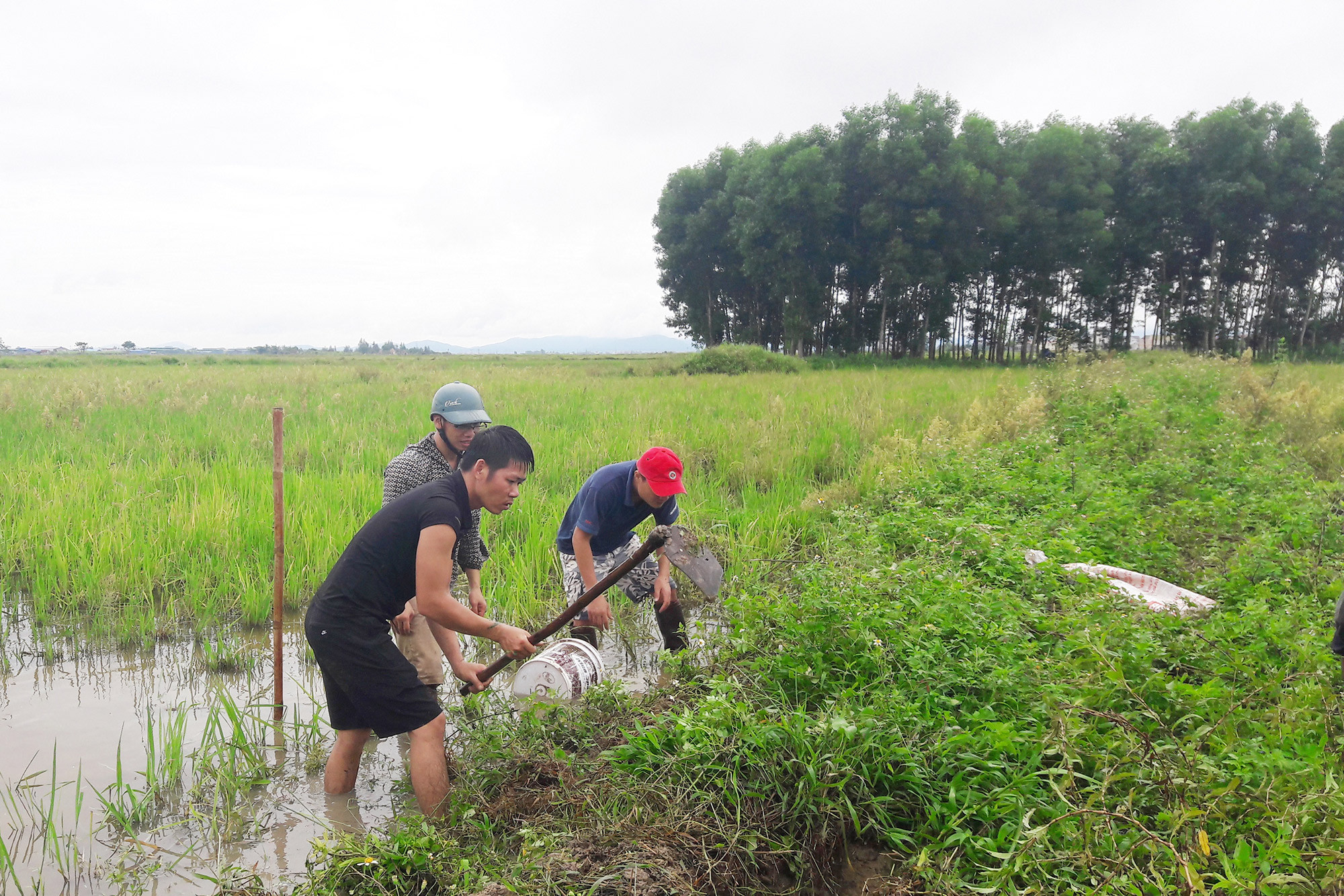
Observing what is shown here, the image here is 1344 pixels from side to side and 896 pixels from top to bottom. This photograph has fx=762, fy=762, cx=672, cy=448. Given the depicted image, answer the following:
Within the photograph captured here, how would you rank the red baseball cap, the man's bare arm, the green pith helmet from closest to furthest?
the man's bare arm
the red baseball cap
the green pith helmet

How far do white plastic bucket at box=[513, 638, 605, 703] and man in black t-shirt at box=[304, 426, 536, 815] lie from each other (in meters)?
0.39

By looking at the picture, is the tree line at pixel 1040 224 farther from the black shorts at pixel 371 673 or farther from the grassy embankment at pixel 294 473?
the black shorts at pixel 371 673

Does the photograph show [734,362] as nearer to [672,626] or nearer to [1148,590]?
[1148,590]

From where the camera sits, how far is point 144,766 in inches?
127

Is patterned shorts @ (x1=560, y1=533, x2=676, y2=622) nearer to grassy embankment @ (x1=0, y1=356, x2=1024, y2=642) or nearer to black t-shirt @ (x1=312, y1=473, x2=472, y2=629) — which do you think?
grassy embankment @ (x1=0, y1=356, x2=1024, y2=642)

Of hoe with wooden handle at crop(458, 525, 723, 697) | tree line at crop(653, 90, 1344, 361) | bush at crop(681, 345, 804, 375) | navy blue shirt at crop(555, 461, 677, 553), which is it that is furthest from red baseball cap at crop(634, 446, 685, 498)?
tree line at crop(653, 90, 1344, 361)

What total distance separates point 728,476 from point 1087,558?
3823 millimetres

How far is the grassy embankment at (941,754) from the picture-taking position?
2.10 meters

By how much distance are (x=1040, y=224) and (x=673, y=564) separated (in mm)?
34493

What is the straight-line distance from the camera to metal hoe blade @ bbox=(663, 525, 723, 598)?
9.59ft

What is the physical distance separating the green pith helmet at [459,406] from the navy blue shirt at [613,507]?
66cm

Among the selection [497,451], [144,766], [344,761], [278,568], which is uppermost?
[497,451]

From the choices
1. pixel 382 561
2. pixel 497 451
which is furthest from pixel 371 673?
pixel 497 451

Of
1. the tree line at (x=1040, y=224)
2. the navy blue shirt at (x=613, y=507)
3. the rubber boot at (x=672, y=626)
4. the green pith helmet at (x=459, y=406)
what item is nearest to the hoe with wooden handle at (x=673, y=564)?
the navy blue shirt at (x=613, y=507)
